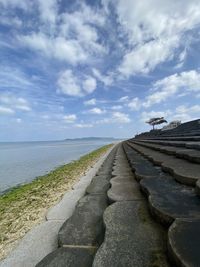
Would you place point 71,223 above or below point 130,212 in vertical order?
below

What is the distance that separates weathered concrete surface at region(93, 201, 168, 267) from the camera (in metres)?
1.22

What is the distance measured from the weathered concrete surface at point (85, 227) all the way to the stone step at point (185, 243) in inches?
28.9

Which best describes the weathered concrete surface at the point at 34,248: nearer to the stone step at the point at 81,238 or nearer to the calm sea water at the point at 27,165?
the stone step at the point at 81,238

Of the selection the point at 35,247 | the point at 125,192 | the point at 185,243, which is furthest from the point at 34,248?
the point at 185,243

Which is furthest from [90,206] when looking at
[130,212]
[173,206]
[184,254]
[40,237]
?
[184,254]

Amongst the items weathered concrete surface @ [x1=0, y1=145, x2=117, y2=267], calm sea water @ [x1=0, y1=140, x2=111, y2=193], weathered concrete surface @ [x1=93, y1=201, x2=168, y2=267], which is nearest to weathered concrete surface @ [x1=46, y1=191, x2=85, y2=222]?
weathered concrete surface @ [x1=0, y1=145, x2=117, y2=267]

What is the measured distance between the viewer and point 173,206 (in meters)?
1.67

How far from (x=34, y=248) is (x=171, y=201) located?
143 centimetres

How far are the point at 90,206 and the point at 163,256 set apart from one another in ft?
4.90

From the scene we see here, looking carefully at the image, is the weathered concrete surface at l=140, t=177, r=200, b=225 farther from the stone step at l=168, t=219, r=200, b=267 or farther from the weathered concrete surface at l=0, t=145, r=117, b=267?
the weathered concrete surface at l=0, t=145, r=117, b=267

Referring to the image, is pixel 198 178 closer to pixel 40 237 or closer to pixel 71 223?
pixel 71 223

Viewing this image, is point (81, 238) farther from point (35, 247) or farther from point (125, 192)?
point (125, 192)

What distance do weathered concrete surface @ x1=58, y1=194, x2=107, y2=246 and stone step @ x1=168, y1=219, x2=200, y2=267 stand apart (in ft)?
2.41

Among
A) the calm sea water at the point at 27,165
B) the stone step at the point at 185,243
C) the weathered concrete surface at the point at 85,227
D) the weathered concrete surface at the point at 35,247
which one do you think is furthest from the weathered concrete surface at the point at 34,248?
the calm sea water at the point at 27,165
